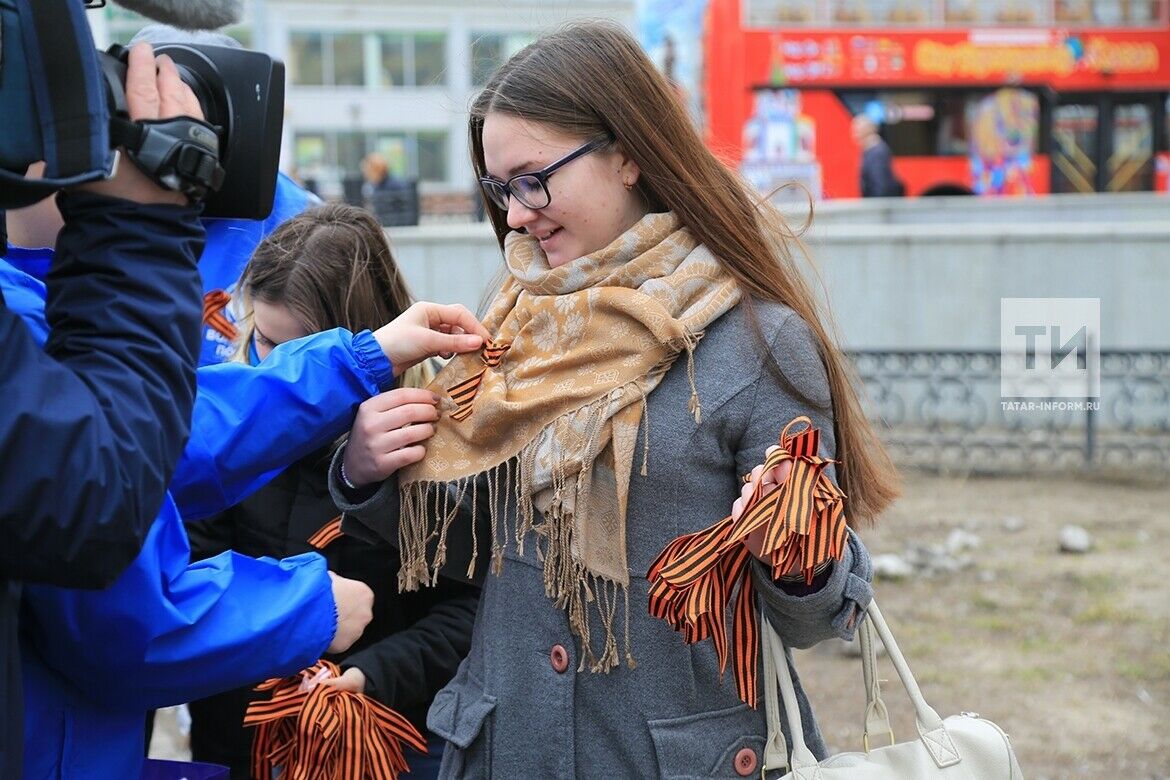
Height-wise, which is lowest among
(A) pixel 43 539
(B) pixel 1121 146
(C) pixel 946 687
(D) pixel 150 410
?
(C) pixel 946 687

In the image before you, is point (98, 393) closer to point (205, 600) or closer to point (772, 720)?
point (205, 600)

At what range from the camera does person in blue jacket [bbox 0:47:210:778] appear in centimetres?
122

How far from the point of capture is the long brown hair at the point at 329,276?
95.4 inches

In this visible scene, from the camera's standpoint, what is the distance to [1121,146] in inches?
669

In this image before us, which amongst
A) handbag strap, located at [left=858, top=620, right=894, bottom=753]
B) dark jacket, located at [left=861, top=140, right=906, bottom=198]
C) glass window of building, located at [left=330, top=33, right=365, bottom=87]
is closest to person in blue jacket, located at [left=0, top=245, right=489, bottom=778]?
handbag strap, located at [left=858, top=620, right=894, bottom=753]

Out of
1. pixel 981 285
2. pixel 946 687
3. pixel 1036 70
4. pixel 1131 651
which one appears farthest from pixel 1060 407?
pixel 1036 70

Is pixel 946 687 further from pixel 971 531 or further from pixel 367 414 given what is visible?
pixel 367 414

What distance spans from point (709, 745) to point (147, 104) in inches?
43.9

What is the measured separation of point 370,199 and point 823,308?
1095cm

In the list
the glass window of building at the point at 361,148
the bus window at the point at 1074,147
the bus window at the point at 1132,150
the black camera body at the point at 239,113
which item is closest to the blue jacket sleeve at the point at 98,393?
the black camera body at the point at 239,113

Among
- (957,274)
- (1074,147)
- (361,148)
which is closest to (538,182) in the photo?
(957,274)

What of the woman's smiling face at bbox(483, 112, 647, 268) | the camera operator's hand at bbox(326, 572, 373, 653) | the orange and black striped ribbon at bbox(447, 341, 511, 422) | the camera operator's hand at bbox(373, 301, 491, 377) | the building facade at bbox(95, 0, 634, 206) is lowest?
the camera operator's hand at bbox(326, 572, 373, 653)

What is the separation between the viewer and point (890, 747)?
5.69 ft
